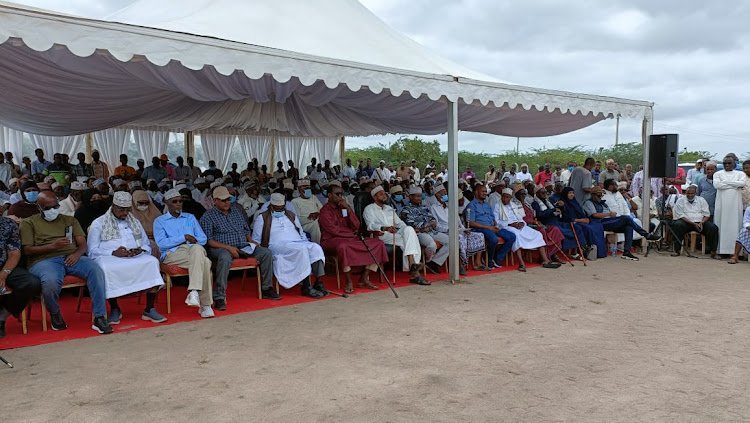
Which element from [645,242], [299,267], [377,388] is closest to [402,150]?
[645,242]

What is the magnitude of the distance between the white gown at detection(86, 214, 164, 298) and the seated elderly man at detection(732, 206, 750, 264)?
7.15 m

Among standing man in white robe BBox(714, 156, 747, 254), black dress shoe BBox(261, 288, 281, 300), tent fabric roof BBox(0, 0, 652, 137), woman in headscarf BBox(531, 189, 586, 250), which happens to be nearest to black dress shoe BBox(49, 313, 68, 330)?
black dress shoe BBox(261, 288, 281, 300)

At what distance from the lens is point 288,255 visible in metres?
5.28

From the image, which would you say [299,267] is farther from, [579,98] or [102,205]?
[579,98]

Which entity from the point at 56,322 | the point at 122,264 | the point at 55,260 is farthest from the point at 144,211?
the point at 56,322

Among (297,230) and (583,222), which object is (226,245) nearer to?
(297,230)

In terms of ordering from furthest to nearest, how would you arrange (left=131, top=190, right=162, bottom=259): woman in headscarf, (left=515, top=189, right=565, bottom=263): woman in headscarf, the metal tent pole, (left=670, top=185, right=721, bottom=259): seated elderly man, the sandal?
1. (left=670, top=185, right=721, bottom=259): seated elderly man
2. (left=515, top=189, right=565, bottom=263): woman in headscarf
3. the metal tent pole
4. the sandal
5. (left=131, top=190, right=162, bottom=259): woman in headscarf

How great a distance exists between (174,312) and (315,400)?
238 centimetres

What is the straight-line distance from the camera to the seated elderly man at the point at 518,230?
696 centimetres

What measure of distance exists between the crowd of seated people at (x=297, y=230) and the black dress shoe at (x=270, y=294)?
14 millimetres

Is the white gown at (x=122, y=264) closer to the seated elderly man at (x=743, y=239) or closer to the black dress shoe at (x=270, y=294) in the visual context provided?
the black dress shoe at (x=270, y=294)

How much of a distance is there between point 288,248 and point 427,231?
1.86m

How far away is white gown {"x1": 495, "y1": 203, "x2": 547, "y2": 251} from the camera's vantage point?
6988mm

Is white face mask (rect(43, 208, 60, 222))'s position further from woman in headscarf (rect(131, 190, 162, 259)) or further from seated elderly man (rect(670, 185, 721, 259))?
seated elderly man (rect(670, 185, 721, 259))
